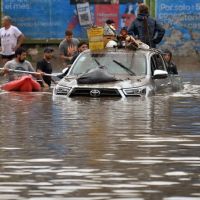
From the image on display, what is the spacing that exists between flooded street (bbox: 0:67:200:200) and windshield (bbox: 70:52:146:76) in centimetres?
137

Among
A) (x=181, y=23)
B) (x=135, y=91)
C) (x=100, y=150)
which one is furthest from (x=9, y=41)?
(x=100, y=150)

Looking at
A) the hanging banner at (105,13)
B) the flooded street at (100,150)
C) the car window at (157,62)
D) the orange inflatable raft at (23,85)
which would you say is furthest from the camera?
the hanging banner at (105,13)

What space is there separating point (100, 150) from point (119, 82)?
8.04 meters

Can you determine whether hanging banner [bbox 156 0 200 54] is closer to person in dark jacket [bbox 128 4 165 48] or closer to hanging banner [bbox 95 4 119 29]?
hanging banner [bbox 95 4 119 29]

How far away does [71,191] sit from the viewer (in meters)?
8.66

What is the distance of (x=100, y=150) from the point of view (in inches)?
449

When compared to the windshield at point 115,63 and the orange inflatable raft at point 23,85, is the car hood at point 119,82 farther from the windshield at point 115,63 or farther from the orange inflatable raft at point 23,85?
the orange inflatable raft at point 23,85

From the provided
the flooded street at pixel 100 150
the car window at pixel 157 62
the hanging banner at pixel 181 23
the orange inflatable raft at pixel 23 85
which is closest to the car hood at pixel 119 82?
the flooded street at pixel 100 150

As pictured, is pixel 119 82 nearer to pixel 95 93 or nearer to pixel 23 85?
pixel 95 93

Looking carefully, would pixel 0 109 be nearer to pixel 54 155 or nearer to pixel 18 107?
pixel 18 107

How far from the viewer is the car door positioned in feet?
67.3

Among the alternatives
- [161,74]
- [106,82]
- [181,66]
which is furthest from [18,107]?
[181,66]

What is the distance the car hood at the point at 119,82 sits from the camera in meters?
19.2

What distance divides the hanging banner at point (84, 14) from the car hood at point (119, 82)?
16.7m
